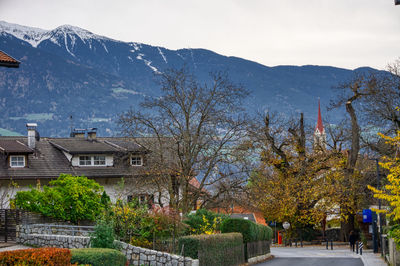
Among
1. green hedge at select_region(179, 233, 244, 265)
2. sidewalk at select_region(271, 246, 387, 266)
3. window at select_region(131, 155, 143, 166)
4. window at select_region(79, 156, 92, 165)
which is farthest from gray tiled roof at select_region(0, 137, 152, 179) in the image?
green hedge at select_region(179, 233, 244, 265)

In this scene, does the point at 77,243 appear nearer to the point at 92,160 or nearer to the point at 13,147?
the point at 13,147

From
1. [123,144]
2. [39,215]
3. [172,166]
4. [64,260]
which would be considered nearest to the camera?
[64,260]

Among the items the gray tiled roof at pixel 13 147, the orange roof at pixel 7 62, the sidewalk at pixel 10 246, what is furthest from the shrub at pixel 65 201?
the gray tiled roof at pixel 13 147

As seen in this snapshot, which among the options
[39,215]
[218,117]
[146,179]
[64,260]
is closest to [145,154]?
[146,179]

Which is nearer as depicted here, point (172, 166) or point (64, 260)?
point (64, 260)

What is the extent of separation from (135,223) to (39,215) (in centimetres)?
643

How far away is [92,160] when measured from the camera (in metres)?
51.0

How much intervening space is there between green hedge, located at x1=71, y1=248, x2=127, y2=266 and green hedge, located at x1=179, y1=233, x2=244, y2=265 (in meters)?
5.57

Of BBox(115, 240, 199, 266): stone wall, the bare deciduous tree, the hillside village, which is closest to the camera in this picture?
BBox(115, 240, 199, 266): stone wall

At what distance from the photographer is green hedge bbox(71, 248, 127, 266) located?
64.8 feet

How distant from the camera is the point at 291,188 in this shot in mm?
57031

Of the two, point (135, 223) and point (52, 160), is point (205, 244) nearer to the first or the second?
point (135, 223)

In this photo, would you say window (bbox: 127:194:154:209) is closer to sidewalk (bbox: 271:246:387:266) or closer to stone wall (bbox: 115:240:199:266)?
stone wall (bbox: 115:240:199:266)

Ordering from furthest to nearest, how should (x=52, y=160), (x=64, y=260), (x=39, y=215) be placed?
(x=52, y=160), (x=39, y=215), (x=64, y=260)
